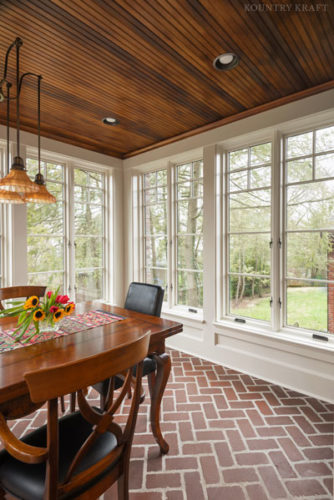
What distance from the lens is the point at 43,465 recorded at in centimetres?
108

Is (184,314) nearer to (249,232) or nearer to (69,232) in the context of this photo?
(249,232)

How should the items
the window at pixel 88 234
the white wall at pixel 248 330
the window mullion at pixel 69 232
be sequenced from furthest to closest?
1. the window at pixel 88 234
2. the window mullion at pixel 69 232
3. the white wall at pixel 248 330

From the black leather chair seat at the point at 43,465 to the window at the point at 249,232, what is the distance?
2.18 m

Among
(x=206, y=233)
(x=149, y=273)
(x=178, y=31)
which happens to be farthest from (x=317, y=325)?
(x=178, y=31)

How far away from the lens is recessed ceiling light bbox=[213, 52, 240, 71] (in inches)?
78.2

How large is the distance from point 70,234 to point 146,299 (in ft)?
6.20

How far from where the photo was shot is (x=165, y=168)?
3.92 m

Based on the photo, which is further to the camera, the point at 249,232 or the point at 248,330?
the point at 249,232

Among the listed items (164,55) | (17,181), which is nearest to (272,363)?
(17,181)

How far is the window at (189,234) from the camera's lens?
3.48 metres

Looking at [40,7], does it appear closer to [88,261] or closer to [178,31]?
[178,31]

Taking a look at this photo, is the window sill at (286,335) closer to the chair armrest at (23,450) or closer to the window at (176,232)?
the window at (176,232)

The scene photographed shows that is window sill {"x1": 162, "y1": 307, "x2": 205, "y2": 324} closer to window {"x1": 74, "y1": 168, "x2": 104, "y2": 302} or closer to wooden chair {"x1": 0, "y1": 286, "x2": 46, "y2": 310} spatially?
window {"x1": 74, "y1": 168, "x2": 104, "y2": 302}

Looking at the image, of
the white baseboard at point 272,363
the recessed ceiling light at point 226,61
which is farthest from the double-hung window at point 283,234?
the recessed ceiling light at point 226,61
